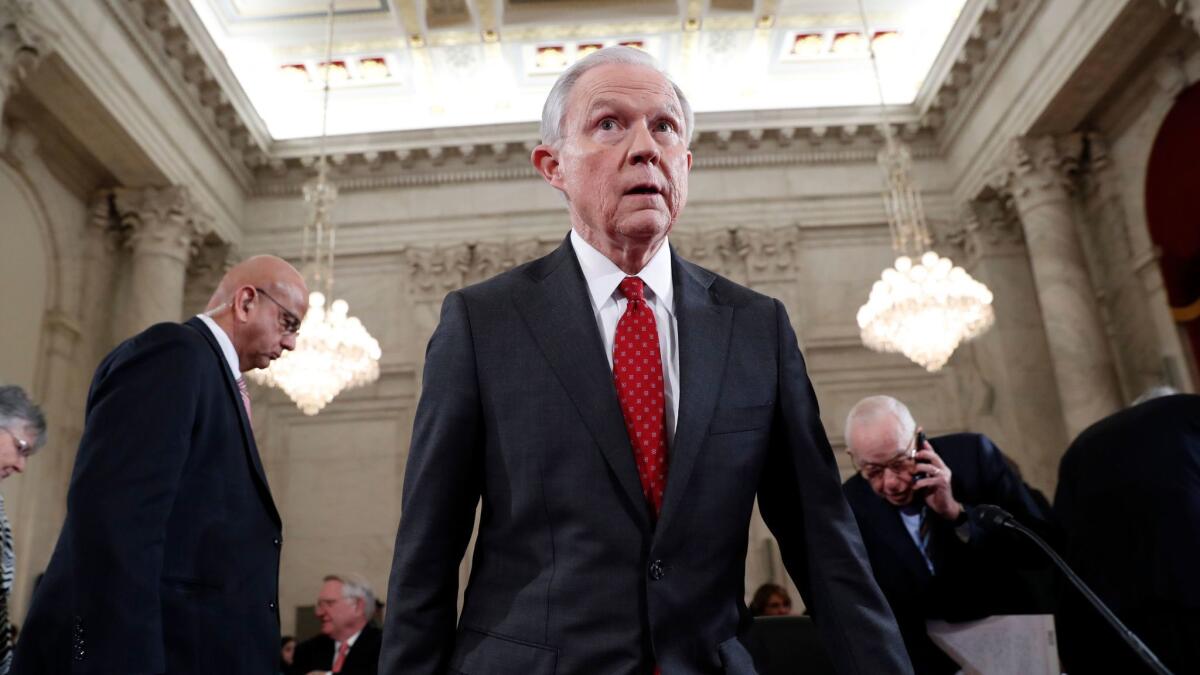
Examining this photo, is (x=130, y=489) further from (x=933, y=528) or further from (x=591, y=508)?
(x=933, y=528)

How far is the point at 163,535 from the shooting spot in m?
2.25

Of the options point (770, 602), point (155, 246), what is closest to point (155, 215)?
point (155, 246)

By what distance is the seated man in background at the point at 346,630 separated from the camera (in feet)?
18.3

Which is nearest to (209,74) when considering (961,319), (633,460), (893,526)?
(961,319)

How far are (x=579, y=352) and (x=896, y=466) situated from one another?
2055 mm

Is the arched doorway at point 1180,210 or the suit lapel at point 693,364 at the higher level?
the arched doorway at point 1180,210

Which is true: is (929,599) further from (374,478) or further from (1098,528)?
Answer: (374,478)

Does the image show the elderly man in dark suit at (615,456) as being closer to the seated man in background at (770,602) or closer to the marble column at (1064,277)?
the seated man in background at (770,602)

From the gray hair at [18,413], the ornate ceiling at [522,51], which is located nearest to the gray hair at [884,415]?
the gray hair at [18,413]

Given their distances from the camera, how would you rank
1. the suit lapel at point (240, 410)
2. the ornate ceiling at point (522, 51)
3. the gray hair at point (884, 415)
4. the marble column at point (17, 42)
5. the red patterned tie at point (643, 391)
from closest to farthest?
the red patterned tie at point (643, 391), the suit lapel at point (240, 410), the gray hair at point (884, 415), the marble column at point (17, 42), the ornate ceiling at point (522, 51)

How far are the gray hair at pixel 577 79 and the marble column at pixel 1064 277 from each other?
9.37 metres

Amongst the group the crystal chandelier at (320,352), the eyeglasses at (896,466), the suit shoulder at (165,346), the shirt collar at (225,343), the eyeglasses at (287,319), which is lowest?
the eyeglasses at (896,466)

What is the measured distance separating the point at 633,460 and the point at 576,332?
0.26 meters

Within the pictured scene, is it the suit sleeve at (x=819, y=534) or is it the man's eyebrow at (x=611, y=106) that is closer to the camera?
the suit sleeve at (x=819, y=534)
